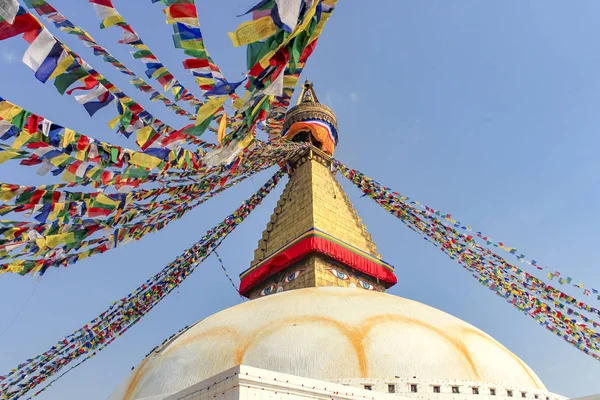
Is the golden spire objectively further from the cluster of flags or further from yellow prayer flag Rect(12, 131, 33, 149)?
yellow prayer flag Rect(12, 131, 33, 149)

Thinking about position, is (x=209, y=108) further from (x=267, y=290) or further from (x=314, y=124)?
(x=314, y=124)

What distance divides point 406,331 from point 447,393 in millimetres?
945

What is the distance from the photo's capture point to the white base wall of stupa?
4.00 meters

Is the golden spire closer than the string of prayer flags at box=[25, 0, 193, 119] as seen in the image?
No

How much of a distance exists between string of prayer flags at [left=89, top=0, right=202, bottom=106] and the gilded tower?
22.6 feet

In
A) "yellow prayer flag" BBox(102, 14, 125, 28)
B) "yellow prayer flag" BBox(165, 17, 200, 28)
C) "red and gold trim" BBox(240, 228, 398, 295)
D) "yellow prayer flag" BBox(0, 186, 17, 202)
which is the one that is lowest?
"yellow prayer flag" BBox(0, 186, 17, 202)

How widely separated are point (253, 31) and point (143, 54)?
7.44 ft

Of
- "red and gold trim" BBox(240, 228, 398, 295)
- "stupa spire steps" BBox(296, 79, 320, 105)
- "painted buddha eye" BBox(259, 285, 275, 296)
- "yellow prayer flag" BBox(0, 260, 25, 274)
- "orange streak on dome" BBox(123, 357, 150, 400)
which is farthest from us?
"stupa spire steps" BBox(296, 79, 320, 105)

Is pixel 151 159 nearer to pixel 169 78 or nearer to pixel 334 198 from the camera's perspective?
pixel 169 78

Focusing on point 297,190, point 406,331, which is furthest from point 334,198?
point 406,331

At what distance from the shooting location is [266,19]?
2566 mm

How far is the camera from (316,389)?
14.3 ft

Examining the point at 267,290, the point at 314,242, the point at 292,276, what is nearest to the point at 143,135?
the point at 314,242

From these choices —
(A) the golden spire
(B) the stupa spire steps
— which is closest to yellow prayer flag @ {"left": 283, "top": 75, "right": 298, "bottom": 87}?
(A) the golden spire
